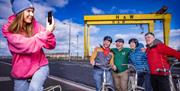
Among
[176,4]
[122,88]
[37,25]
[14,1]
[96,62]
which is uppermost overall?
[176,4]

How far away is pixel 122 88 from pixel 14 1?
12.5 ft

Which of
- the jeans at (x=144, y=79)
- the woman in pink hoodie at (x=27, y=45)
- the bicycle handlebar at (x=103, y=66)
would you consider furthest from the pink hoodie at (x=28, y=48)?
the jeans at (x=144, y=79)

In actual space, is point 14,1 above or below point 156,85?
above

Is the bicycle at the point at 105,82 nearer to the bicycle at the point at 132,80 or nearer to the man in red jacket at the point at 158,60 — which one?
the bicycle at the point at 132,80

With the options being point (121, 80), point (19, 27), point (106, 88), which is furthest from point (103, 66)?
point (19, 27)

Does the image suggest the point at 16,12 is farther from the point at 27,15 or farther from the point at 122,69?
the point at 122,69

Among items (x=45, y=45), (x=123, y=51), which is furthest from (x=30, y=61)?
(x=123, y=51)

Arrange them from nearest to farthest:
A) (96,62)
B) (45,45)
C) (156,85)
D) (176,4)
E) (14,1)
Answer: (45,45) < (14,1) < (156,85) < (96,62) < (176,4)

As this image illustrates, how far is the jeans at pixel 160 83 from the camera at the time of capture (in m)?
4.87

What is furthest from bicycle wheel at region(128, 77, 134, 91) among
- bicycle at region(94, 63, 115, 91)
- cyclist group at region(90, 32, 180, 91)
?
bicycle at region(94, 63, 115, 91)

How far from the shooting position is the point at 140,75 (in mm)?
5891

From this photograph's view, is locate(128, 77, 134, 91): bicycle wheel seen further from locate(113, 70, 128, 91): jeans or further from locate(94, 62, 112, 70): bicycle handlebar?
locate(94, 62, 112, 70): bicycle handlebar

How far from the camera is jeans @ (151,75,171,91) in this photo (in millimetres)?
4871

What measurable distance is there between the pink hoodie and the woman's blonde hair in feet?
0.10
